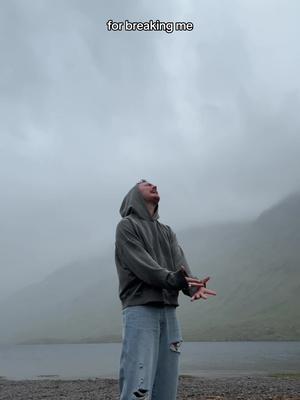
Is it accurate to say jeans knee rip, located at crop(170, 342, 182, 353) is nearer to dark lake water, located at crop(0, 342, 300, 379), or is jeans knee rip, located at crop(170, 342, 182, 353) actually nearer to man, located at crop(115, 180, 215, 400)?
man, located at crop(115, 180, 215, 400)

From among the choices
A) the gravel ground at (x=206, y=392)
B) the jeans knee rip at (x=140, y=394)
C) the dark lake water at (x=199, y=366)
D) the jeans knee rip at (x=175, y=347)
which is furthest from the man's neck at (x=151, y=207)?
the dark lake water at (x=199, y=366)

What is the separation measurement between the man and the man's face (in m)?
0.23

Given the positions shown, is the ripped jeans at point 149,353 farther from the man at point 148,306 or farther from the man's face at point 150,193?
the man's face at point 150,193

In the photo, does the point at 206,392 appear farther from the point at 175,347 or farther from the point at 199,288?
the point at 199,288

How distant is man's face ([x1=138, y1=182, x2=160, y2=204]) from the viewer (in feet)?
18.2

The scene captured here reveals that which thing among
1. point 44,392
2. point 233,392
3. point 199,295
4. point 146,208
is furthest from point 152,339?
point 44,392

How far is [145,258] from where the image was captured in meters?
4.98

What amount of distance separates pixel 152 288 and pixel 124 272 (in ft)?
1.15

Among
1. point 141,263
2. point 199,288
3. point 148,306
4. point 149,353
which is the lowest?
point 149,353

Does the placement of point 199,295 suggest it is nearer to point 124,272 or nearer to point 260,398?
point 124,272

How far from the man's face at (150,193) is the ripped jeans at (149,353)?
1.16 metres

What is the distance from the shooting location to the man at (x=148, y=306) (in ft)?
15.6

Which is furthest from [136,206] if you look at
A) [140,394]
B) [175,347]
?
[140,394]

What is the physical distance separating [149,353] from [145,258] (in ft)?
2.85
